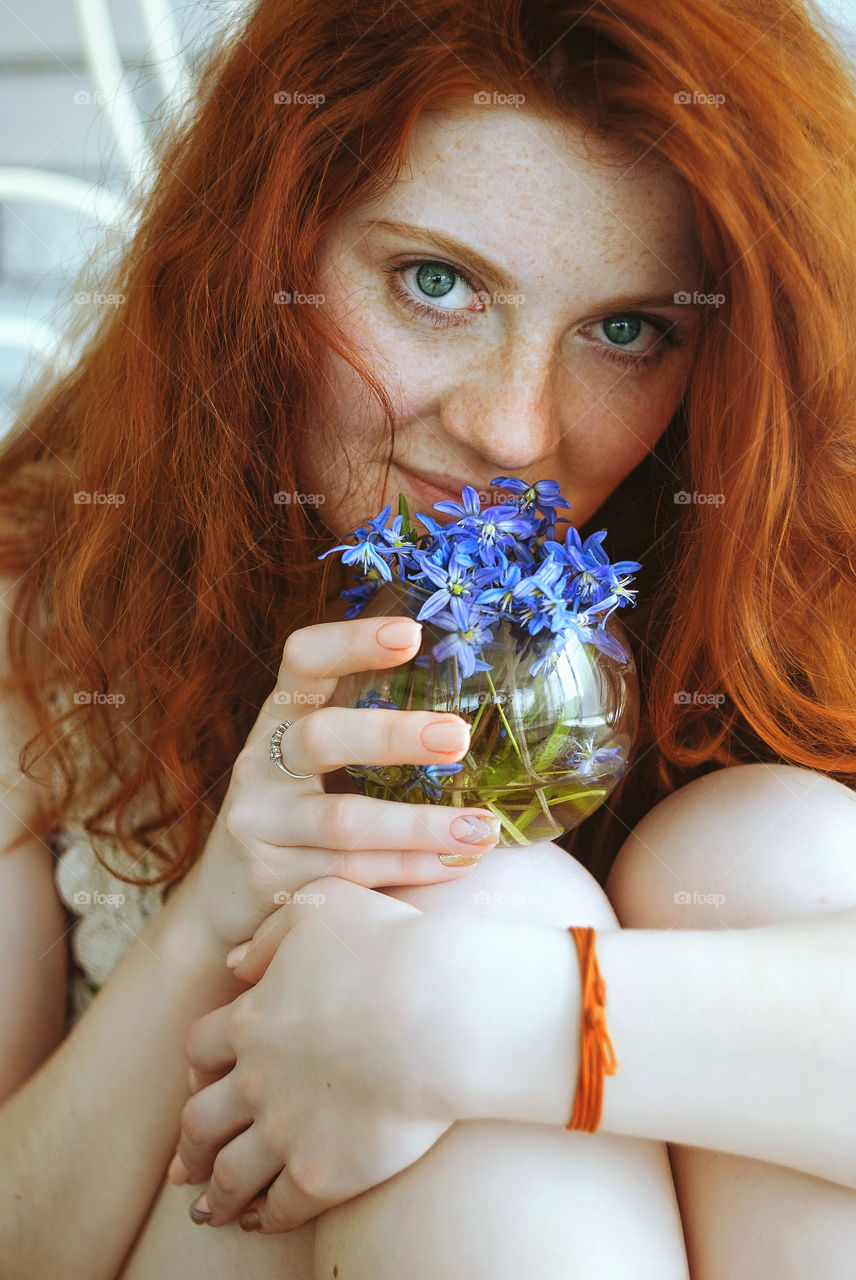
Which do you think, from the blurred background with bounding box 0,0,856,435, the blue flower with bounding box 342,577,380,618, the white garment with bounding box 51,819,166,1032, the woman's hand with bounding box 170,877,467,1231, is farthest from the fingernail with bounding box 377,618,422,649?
the blurred background with bounding box 0,0,856,435

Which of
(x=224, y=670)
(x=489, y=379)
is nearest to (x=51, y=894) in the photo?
(x=224, y=670)

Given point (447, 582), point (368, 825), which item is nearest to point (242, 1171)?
point (368, 825)

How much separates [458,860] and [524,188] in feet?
2.00

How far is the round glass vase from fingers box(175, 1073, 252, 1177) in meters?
0.27

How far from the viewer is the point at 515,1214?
27.5 inches

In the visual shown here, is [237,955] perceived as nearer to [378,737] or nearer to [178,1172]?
[178,1172]

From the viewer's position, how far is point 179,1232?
894 millimetres

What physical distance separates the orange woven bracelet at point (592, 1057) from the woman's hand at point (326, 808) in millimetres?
137

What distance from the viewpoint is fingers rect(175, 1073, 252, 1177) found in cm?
82

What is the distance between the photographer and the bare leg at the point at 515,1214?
2.25ft

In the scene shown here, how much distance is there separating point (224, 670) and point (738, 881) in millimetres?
619

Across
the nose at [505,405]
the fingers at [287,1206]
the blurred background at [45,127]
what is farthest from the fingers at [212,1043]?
the blurred background at [45,127]

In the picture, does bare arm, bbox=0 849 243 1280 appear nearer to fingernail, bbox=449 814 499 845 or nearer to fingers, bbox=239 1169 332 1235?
fingers, bbox=239 1169 332 1235

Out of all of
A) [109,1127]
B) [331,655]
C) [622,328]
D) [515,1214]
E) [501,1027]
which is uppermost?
[622,328]
